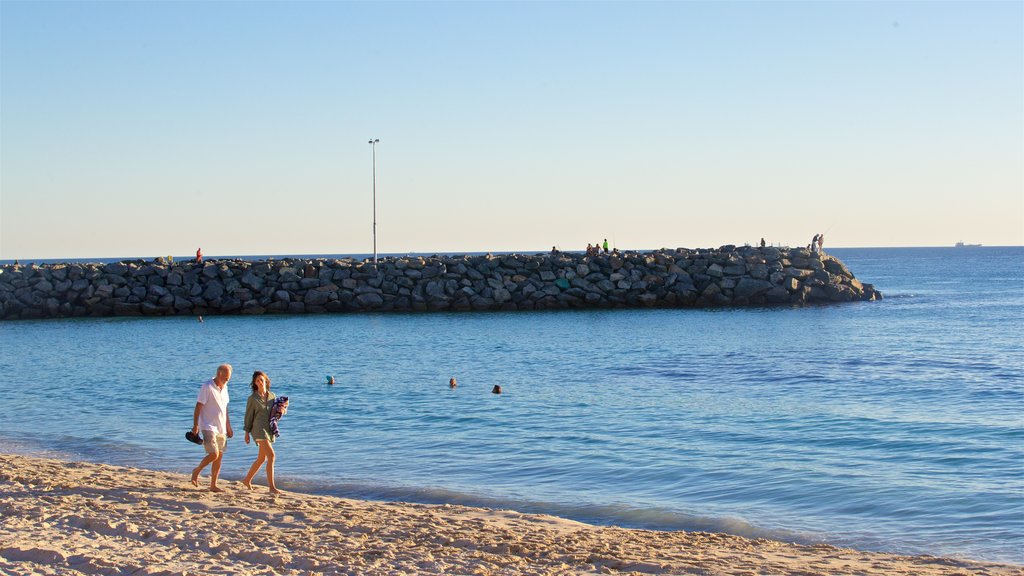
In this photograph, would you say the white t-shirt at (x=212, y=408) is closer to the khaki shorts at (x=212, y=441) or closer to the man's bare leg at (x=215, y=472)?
the khaki shorts at (x=212, y=441)

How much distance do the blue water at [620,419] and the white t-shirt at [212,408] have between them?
192 centimetres

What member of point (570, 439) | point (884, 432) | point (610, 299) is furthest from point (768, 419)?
point (610, 299)

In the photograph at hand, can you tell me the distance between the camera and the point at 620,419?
16.8 m

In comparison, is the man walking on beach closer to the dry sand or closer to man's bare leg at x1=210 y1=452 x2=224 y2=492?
man's bare leg at x1=210 y1=452 x2=224 y2=492

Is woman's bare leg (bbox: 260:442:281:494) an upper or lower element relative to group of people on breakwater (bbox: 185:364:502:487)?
lower

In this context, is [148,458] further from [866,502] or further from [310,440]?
[866,502]

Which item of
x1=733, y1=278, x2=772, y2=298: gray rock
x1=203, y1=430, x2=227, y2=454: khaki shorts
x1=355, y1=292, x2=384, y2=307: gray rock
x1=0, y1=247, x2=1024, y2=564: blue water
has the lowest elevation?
x1=0, y1=247, x2=1024, y2=564: blue water

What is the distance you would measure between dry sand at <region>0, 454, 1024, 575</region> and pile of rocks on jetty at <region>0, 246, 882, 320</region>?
104 ft

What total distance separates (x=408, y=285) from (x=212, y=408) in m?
32.4

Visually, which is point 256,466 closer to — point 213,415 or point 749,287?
point 213,415

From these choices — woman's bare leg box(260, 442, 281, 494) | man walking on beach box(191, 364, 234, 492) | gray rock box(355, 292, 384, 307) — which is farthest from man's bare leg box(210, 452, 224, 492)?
gray rock box(355, 292, 384, 307)

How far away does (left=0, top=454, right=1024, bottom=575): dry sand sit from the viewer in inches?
317

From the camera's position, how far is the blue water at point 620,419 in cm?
1127

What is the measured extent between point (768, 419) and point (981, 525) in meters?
6.36
